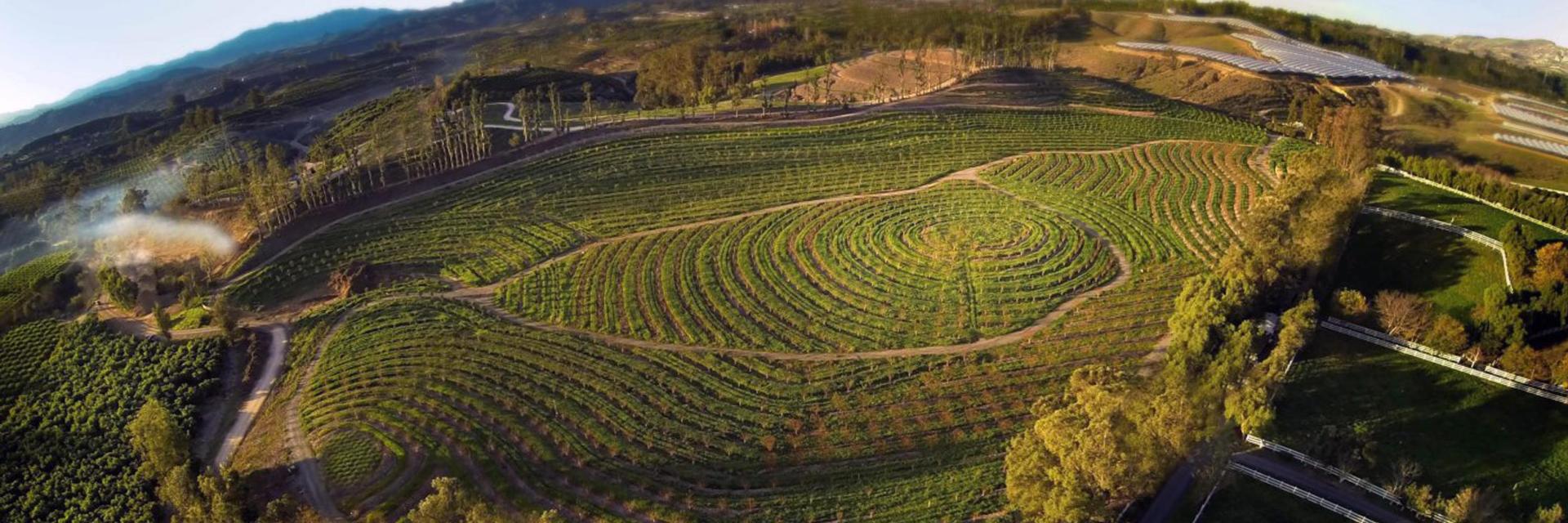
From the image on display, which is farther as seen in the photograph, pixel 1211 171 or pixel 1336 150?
pixel 1211 171

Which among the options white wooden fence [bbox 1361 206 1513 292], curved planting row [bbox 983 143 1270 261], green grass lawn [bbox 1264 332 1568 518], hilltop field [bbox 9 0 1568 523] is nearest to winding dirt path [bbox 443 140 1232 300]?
hilltop field [bbox 9 0 1568 523]

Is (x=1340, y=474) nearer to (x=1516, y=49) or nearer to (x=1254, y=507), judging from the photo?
(x=1254, y=507)

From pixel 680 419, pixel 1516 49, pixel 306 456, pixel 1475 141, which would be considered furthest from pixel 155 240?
pixel 1516 49

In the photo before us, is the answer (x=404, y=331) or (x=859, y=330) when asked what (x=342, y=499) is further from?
(x=859, y=330)

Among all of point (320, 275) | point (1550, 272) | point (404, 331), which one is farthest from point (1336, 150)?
point (320, 275)

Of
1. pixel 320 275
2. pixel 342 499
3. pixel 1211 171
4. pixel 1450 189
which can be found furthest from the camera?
pixel 1211 171

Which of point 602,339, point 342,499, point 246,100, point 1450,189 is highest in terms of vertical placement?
point 246,100

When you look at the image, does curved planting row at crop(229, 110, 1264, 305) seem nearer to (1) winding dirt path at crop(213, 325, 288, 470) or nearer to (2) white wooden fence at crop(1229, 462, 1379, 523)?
(1) winding dirt path at crop(213, 325, 288, 470)
